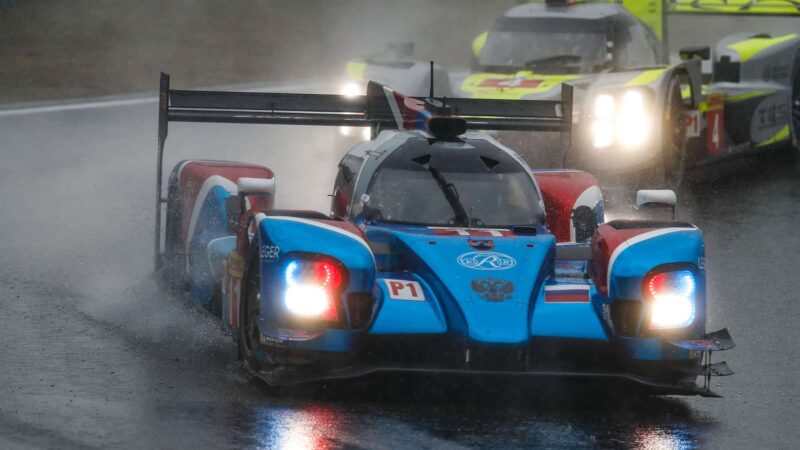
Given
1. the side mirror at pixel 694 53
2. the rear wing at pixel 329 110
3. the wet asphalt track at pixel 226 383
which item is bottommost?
the wet asphalt track at pixel 226 383

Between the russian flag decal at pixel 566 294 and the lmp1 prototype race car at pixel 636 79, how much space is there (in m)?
6.76

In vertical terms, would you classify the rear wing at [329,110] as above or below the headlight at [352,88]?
below

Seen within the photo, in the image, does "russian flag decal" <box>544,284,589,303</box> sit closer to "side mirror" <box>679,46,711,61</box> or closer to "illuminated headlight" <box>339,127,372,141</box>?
"side mirror" <box>679,46,711,61</box>

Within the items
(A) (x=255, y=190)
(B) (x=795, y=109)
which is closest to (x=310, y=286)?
(A) (x=255, y=190)

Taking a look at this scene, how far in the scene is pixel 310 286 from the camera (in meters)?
6.93

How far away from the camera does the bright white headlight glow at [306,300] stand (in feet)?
22.6

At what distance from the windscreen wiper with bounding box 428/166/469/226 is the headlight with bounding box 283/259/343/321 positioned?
122 cm

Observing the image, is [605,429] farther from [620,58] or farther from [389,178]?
[620,58]

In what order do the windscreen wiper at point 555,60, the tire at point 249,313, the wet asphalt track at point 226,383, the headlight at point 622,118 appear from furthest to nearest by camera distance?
the windscreen wiper at point 555,60 < the headlight at point 622,118 < the tire at point 249,313 < the wet asphalt track at point 226,383

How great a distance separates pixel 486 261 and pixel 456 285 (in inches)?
9.7

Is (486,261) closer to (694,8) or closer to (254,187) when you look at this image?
(254,187)

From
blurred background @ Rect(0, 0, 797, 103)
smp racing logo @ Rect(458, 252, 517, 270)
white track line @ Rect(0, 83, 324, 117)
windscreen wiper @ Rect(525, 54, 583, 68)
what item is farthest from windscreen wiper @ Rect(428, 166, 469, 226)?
blurred background @ Rect(0, 0, 797, 103)

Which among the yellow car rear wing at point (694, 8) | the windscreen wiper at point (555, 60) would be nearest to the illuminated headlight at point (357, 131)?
the windscreen wiper at point (555, 60)

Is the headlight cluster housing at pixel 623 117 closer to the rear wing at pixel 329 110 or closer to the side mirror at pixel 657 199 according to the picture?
the rear wing at pixel 329 110
